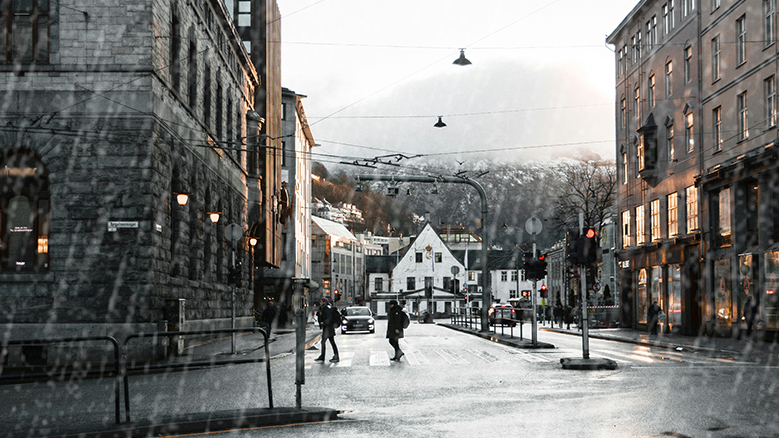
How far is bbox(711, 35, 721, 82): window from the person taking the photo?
36.1 meters

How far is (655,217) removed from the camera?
43719 mm

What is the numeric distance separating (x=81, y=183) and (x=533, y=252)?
13.6 m

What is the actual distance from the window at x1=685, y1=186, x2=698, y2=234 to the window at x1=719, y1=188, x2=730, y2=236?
7.25 ft

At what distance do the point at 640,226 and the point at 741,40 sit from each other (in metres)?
14.4

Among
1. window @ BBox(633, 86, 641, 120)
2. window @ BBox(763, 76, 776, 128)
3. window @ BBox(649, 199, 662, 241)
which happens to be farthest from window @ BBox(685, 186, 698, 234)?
window @ BBox(633, 86, 641, 120)

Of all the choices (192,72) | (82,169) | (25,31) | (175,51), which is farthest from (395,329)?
(25,31)

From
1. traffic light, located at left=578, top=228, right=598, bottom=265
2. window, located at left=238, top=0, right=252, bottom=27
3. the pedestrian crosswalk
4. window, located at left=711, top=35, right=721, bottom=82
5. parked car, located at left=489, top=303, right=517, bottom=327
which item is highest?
window, located at left=238, top=0, right=252, bottom=27

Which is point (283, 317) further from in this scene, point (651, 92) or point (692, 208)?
point (692, 208)

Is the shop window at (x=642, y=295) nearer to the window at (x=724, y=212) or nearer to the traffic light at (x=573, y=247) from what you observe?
the window at (x=724, y=212)

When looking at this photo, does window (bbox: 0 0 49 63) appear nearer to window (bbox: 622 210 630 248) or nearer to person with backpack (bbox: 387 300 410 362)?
person with backpack (bbox: 387 300 410 362)

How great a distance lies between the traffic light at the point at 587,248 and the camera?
20750 millimetres

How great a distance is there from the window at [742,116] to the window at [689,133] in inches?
175

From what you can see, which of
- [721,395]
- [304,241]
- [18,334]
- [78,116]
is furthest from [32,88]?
[304,241]

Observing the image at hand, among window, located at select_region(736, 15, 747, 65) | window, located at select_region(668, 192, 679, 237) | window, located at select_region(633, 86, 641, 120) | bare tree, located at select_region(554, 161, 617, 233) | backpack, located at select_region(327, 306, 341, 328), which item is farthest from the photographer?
bare tree, located at select_region(554, 161, 617, 233)
